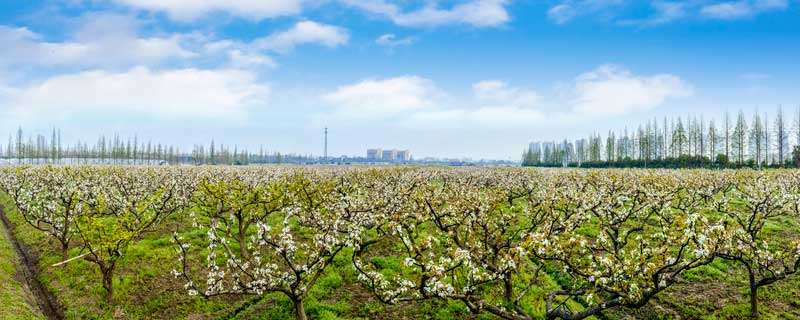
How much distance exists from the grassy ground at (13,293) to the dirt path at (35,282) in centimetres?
33

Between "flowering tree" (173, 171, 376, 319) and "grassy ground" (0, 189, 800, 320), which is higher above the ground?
"flowering tree" (173, 171, 376, 319)

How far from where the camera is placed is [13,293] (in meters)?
22.0

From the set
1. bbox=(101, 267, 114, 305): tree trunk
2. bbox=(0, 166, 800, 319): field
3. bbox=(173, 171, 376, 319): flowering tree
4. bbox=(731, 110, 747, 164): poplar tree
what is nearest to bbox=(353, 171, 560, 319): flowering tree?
bbox=(0, 166, 800, 319): field

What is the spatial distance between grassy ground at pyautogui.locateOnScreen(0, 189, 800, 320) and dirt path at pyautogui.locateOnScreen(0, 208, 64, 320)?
0.37m

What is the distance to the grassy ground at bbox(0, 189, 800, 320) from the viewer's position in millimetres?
20134

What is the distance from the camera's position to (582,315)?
1431cm

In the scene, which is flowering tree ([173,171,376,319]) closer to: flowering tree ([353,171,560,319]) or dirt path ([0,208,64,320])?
flowering tree ([353,171,560,319])

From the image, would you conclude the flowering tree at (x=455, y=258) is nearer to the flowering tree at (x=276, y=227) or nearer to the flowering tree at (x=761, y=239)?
the flowering tree at (x=276, y=227)

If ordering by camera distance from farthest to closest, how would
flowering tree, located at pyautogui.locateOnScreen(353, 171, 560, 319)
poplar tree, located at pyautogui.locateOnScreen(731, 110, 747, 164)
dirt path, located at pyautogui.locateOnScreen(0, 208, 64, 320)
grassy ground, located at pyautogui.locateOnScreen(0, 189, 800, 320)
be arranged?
1. poplar tree, located at pyautogui.locateOnScreen(731, 110, 747, 164)
2. dirt path, located at pyautogui.locateOnScreen(0, 208, 64, 320)
3. grassy ground, located at pyautogui.locateOnScreen(0, 189, 800, 320)
4. flowering tree, located at pyautogui.locateOnScreen(353, 171, 560, 319)

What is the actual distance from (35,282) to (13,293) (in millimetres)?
4337

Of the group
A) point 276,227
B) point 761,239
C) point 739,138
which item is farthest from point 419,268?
point 739,138

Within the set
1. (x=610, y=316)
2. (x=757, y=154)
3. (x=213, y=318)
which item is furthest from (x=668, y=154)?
(x=213, y=318)

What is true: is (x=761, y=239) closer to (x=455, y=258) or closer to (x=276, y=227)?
(x=455, y=258)

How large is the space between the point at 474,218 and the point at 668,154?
15135 centimetres
